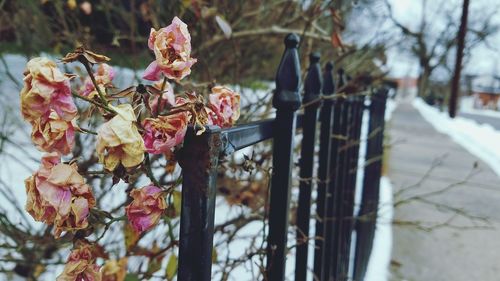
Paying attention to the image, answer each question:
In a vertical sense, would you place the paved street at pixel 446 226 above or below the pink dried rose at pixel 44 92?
below

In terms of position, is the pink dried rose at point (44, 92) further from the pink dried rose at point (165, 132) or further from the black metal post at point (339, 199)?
the black metal post at point (339, 199)

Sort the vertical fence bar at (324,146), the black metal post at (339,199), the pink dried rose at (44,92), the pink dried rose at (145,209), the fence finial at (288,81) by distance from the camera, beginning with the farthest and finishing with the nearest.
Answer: the black metal post at (339,199)
the vertical fence bar at (324,146)
the fence finial at (288,81)
the pink dried rose at (145,209)
the pink dried rose at (44,92)

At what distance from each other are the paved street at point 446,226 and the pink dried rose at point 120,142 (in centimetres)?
229

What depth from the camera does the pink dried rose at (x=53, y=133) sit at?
0.61 metres

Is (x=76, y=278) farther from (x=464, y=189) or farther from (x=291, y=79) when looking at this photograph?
(x=464, y=189)

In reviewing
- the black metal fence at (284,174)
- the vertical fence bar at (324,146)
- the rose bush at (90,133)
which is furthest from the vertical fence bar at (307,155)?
the rose bush at (90,133)

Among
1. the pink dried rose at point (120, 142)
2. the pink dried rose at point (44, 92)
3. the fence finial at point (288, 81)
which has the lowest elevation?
the pink dried rose at point (120, 142)

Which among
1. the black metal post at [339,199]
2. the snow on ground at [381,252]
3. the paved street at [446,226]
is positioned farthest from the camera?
the paved street at [446,226]

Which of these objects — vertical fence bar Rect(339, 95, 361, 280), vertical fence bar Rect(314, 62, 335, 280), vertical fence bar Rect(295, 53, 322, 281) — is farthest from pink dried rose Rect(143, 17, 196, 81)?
vertical fence bar Rect(339, 95, 361, 280)

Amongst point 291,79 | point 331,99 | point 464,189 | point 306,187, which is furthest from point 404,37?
point 464,189

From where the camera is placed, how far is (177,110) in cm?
66

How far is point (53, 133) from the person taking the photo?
0.61 metres

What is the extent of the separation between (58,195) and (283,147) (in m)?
0.60

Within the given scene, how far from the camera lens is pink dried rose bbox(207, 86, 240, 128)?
80 cm
